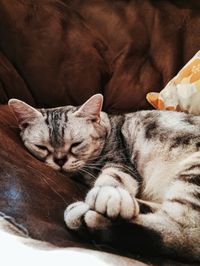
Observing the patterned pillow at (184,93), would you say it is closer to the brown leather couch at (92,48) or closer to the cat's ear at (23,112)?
the brown leather couch at (92,48)

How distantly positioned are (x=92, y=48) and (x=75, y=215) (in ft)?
3.19

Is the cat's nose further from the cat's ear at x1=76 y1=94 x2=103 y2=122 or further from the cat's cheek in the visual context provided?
the cat's ear at x1=76 y1=94 x2=103 y2=122

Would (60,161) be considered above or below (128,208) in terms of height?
below

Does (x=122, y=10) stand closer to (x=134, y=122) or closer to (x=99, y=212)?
(x=134, y=122)

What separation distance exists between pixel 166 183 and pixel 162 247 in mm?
371

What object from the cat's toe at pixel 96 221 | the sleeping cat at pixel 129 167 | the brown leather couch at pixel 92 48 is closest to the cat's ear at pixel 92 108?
the sleeping cat at pixel 129 167

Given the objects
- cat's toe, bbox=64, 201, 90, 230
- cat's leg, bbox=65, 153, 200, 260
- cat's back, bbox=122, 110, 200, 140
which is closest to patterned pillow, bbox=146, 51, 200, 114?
cat's back, bbox=122, 110, 200, 140

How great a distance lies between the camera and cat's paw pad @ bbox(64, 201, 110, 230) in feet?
3.08

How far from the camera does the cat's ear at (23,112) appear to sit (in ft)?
4.68

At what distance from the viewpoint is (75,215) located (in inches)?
38.6

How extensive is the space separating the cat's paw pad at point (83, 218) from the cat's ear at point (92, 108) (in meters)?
0.53

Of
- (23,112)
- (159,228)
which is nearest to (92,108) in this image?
(23,112)

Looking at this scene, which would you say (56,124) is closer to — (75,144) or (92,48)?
(75,144)

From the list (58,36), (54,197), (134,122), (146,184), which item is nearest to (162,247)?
(54,197)
